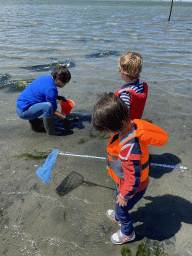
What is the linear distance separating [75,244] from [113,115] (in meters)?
1.50

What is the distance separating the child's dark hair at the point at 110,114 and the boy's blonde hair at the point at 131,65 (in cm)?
112

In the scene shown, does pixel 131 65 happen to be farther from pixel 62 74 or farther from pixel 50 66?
Result: pixel 50 66

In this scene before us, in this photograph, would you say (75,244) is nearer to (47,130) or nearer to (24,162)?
(24,162)

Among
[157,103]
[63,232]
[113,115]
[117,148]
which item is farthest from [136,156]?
[157,103]

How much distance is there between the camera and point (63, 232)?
2.37m

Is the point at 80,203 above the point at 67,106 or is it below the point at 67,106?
below

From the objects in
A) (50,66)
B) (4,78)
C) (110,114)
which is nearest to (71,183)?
(110,114)

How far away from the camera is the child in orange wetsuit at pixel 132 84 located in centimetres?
273

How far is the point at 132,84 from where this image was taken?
281 cm

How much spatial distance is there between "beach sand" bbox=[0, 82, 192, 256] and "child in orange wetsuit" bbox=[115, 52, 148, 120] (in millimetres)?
1131

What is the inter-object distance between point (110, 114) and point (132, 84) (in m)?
1.26

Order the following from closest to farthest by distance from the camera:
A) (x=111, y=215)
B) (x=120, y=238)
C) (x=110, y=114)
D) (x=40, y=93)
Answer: (x=110, y=114) → (x=120, y=238) → (x=111, y=215) → (x=40, y=93)

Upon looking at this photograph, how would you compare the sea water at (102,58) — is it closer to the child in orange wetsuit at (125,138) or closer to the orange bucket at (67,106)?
the orange bucket at (67,106)

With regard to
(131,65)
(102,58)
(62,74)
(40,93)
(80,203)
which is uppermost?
(131,65)
